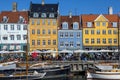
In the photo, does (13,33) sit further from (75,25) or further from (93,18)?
(93,18)

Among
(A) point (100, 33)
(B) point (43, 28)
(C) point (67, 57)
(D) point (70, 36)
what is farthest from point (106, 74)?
(B) point (43, 28)

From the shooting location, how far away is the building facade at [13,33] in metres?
72.9

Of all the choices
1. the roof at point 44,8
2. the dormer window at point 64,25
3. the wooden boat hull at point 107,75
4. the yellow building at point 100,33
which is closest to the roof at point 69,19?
the dormer window at point 64,25

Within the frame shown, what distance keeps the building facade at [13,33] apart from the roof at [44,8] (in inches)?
108

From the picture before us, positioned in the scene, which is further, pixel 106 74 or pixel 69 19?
pixel 69 19

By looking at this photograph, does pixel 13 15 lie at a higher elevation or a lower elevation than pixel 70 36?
higher

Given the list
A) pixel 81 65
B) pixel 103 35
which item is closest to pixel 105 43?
pixel 103 35

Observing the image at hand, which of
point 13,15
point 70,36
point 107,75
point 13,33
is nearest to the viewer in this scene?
point 107,75

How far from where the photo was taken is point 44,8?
75.0 m

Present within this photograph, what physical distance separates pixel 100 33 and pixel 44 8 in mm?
11885

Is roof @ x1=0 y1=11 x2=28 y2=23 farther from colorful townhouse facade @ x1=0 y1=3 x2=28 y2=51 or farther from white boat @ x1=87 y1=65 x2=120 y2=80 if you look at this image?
white boat @ x1=87 y1=65 x2=120 y2=80

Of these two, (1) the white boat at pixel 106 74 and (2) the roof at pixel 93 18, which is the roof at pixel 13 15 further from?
(1) the white boat at pixel 106 74

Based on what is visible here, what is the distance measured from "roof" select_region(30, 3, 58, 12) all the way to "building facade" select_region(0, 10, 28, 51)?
9.04ft

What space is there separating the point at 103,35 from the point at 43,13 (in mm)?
12290
